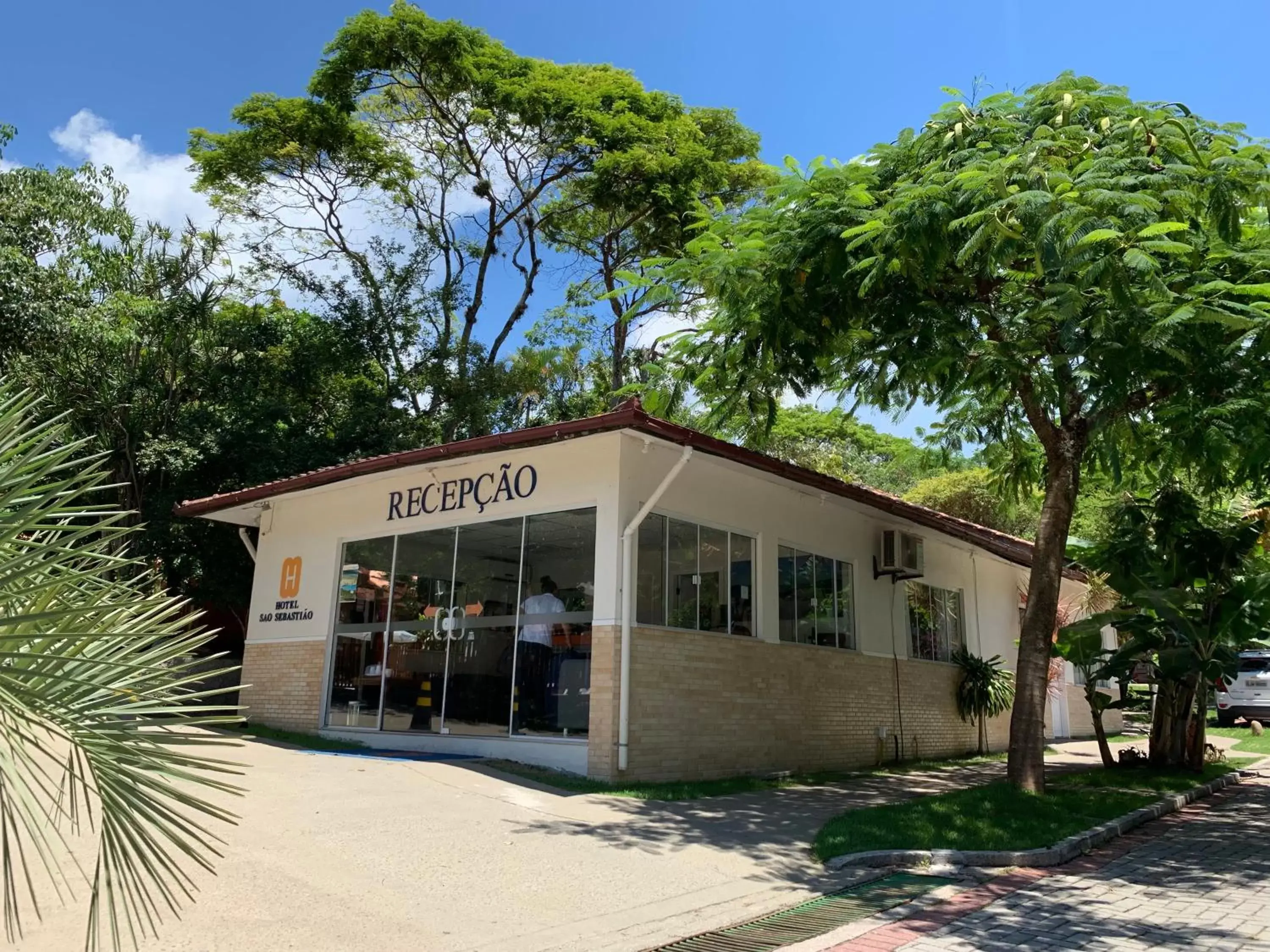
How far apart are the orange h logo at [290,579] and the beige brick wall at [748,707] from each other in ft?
21.4

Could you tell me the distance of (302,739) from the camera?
13.1 m

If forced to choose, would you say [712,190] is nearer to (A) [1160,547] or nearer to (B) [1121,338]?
(A) [1160,547]

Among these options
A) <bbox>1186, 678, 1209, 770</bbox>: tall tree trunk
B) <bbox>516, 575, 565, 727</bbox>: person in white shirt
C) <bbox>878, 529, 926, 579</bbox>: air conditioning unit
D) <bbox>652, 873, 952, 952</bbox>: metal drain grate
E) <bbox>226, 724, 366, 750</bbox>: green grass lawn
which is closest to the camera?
<bbox>652, 873, 952, 952</bbox>: metal drain grate

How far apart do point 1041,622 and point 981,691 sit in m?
7.32

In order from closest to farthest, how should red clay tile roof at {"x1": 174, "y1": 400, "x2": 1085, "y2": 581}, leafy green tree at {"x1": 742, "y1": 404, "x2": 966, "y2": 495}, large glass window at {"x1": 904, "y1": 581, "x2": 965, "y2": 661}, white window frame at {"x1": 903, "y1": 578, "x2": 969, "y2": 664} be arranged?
red clay tile roof at {"x1": 174, "y1": 400, "x2": 1085, "y2": 581}, white window frame at {"x1": 903, "y1": 578, "x2": 969, "y2": 664}, large glass window at {"x1": 904, "y1": 581, "x2": 965, "y2": 661}, leafy green tree at {"x1": 742, "y1": 404, "x2": 966, "y2": 495}

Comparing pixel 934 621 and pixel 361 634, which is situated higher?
pixel 934 621

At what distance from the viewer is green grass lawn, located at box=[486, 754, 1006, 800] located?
979cm

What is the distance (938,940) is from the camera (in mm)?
5375

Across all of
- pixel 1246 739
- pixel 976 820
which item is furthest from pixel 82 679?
pixel 1246 739

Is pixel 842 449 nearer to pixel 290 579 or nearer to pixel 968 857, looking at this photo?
pixel 290 579

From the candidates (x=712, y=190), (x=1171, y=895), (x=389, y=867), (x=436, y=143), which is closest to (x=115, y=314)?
(x=436, y=143)

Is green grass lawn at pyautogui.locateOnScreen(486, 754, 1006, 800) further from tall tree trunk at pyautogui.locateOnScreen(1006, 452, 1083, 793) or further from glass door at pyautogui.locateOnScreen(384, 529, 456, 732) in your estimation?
tall tree trunk at pyautogui.locateOnScreen(1006, 452, 1083, 793)

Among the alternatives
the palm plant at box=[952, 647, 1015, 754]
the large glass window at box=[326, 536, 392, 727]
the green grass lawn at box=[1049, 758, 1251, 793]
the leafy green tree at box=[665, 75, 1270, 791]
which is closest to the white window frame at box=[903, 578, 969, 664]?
the palm plant at box=[952, 647, 1015, 754]

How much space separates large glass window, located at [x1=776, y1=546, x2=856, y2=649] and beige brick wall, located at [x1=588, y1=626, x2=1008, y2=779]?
25 cm
